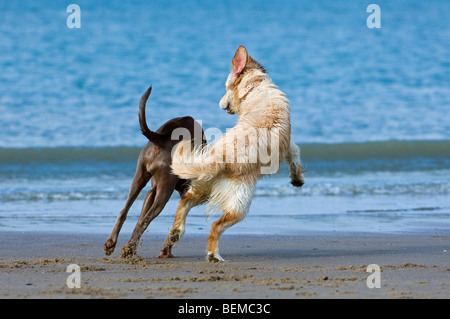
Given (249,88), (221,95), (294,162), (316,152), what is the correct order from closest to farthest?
1. (249,88)
2. (294,162)
3. (316,152)
4. (221,95)

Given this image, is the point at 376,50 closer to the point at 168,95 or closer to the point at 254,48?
the point at 254,48

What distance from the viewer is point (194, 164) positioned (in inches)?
256

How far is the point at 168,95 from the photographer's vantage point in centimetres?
2373

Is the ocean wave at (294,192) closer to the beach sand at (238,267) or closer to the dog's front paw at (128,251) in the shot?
the beach sand at (238,267)

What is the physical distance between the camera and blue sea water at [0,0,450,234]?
10.4 meters

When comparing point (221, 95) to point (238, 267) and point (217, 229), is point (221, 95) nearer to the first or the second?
point (217, 229)

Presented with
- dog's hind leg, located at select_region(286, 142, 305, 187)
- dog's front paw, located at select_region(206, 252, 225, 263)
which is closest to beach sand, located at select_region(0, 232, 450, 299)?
dog's front paw, located at select_region(206, 252, 225, 263)

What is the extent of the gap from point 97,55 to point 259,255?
22.7m

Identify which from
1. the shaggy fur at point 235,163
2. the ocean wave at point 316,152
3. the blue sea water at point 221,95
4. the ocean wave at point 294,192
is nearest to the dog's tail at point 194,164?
the shaggy fur at point 235,163

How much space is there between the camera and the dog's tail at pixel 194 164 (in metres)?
6.50

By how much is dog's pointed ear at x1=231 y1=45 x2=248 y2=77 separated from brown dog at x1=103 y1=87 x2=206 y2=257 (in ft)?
2.40

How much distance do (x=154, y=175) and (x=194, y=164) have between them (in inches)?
20.3

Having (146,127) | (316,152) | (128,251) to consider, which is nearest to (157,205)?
(128,251)

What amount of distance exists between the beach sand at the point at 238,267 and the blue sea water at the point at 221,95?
79 cm
